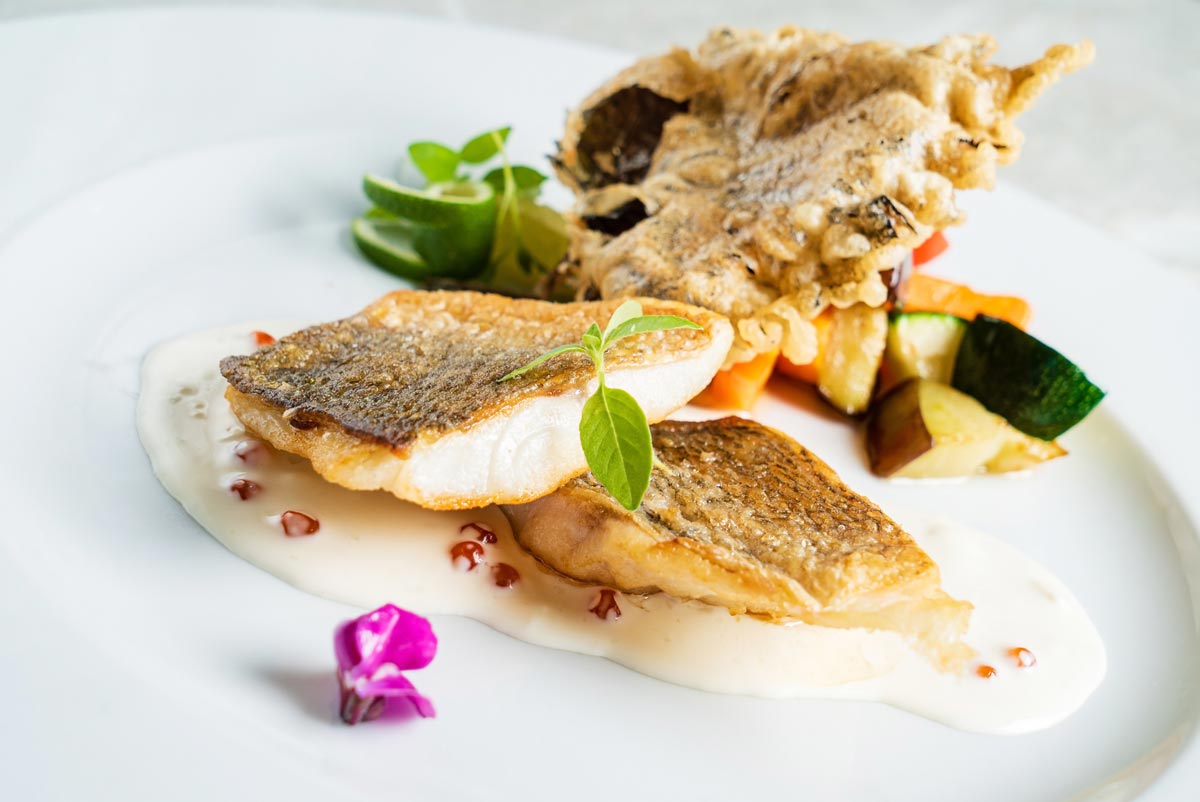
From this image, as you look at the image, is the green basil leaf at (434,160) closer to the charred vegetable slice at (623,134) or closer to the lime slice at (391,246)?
the lime slice at (391,246)

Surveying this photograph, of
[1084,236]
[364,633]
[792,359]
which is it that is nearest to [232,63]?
[792,359]

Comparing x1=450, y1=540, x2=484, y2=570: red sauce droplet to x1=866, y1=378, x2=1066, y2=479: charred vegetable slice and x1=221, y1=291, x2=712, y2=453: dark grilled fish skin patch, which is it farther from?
x1=866, y1=378, x2=1066, y2=479: charred vegetable slice

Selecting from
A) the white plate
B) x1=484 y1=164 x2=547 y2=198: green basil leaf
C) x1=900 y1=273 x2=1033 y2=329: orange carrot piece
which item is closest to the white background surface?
the white plate

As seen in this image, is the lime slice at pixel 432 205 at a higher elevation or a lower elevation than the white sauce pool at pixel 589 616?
higher

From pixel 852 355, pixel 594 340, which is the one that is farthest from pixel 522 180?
pixel 594 340

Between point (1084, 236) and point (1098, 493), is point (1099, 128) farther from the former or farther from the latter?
point (1098, 493)

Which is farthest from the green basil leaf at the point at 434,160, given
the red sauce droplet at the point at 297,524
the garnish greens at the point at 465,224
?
the red sauce droplet at the point at 297,524
